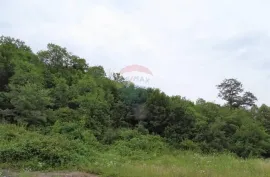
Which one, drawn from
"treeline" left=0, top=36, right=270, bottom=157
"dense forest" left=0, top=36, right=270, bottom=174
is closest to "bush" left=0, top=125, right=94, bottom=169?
"dense forest" left=0, top=36, right=270, bottom=174

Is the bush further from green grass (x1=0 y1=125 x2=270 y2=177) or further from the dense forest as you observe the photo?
the dense forest

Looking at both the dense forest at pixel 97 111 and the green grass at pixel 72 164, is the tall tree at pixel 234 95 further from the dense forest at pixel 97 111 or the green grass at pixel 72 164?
the green grass at pixel 72 164

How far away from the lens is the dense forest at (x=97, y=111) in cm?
1866

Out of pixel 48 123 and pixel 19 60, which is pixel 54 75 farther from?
pixel 48 123

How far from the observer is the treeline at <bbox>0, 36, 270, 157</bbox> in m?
18.8

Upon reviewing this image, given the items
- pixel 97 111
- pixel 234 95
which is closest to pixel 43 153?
pixel 97 111

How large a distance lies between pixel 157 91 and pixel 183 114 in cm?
287

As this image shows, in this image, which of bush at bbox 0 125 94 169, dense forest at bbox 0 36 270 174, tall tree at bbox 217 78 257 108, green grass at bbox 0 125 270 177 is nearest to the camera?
green grass at bbox 0 125 270 177

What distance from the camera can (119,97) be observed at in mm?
25781

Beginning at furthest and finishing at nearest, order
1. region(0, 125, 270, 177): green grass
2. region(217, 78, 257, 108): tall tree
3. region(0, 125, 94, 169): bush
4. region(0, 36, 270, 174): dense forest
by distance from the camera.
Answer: region(217, 78, 257, 108): tall tree, region(0, 36, 270, 174): dense forest, region(0, 125, 94, 169): bush, region(0, 125, 270, 177): green grass

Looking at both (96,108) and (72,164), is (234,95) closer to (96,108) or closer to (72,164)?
(96,108)

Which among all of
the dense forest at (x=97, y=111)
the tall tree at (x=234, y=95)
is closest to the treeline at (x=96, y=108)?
the dense forest at (x=97, y=111)

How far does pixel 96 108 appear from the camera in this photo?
22.5 m

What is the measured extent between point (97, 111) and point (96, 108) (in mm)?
286
